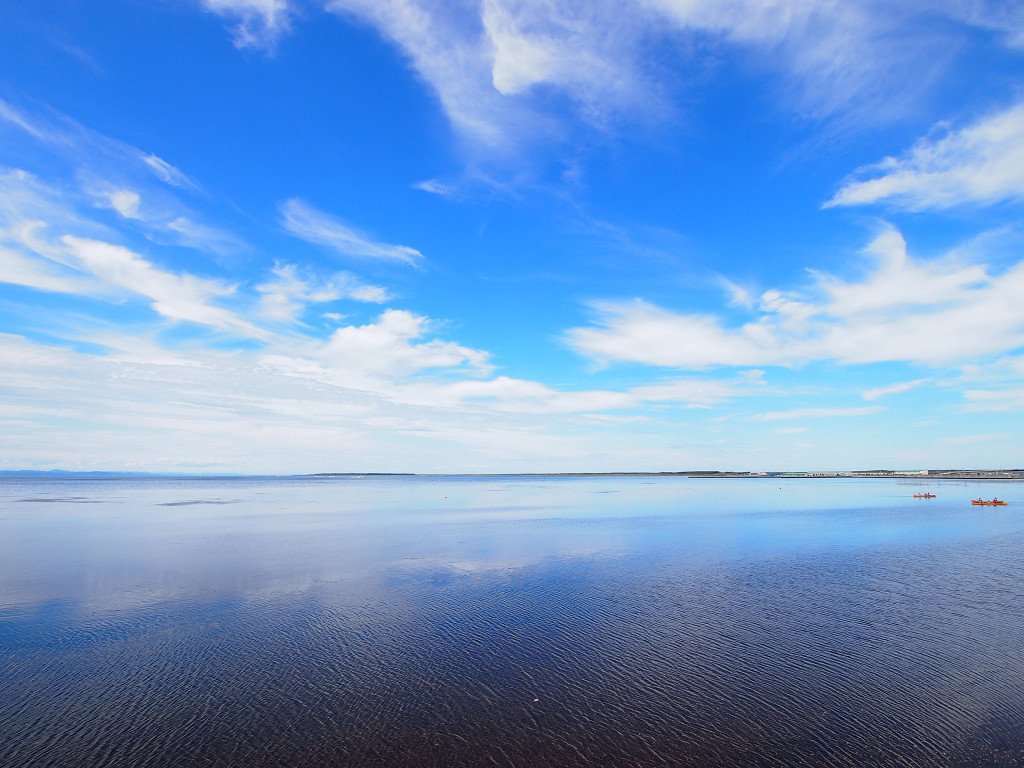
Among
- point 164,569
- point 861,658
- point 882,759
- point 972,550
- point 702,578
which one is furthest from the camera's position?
point 972,550

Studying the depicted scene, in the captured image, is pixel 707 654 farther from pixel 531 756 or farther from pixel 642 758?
pixel 531 756

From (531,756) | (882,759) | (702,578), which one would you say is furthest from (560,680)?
(702,578)

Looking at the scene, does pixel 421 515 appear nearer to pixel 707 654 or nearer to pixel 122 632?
pixel 122 632

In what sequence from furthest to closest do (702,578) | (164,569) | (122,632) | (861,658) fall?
(164,569) → (702,578) → (122,632) → (861,658)

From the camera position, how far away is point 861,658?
1280 cm

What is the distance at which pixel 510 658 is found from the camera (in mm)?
12977

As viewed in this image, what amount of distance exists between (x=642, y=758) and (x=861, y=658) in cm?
782

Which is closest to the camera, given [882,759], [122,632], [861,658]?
[882,759]

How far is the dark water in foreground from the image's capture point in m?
9.02

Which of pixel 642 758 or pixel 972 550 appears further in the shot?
pixel 972 550

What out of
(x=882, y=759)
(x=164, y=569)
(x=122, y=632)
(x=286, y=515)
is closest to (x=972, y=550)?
(x=882, y=759)

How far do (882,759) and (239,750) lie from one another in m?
10.9

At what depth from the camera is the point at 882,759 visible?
853 centimetres

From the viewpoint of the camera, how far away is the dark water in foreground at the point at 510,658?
902 centimetres
